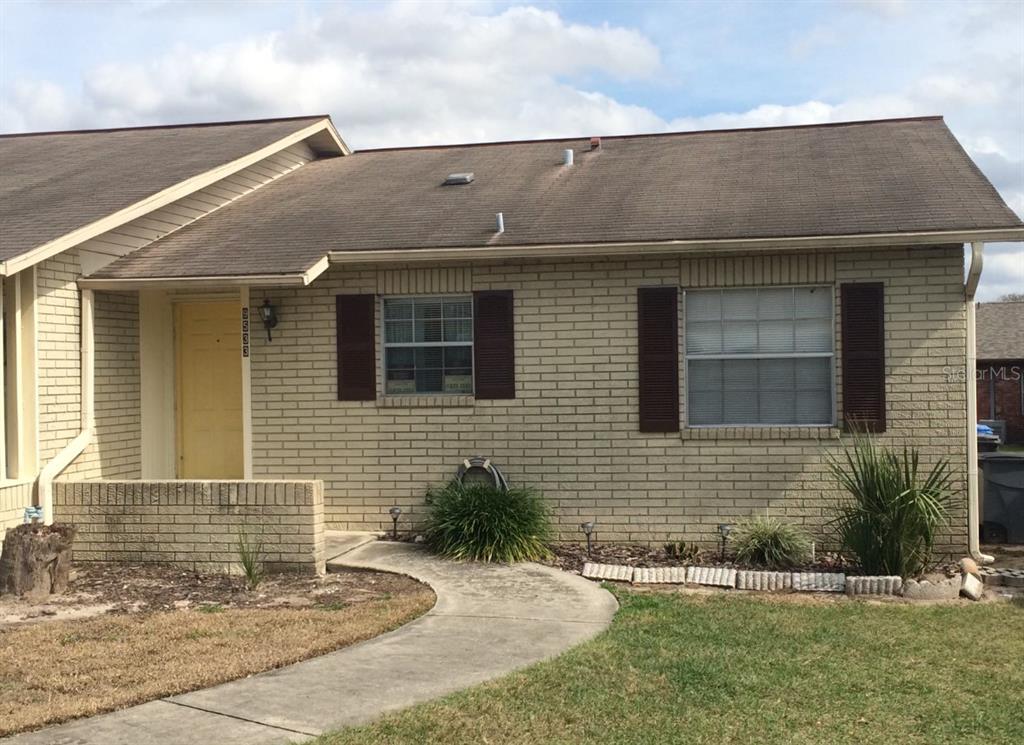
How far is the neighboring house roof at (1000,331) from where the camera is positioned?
3186 cm

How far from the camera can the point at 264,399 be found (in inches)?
436

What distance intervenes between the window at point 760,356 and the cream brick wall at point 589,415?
0.19m

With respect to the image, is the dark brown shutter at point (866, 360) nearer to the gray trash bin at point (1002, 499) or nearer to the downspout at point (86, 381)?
the gray trash bin at point (1002, 499)

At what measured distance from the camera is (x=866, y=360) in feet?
32.5

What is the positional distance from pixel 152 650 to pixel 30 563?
220cm

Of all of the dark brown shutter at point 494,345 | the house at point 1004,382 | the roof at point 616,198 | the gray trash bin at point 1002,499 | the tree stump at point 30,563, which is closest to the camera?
the tree stump at point 30,563

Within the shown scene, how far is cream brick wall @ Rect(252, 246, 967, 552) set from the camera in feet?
32.4

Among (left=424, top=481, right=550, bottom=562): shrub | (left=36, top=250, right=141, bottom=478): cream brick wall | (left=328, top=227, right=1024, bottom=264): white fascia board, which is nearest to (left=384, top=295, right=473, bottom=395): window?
(left=328, top=227, right=1024, bottom=264): white fascia board

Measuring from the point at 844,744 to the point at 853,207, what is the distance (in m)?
6.46

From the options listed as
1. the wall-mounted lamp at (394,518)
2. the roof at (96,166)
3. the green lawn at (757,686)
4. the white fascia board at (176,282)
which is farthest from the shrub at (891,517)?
the roof at (96,166)

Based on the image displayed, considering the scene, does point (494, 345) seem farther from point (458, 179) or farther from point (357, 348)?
point (458, 179)

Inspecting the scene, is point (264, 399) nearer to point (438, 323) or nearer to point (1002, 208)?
point (438, 323)

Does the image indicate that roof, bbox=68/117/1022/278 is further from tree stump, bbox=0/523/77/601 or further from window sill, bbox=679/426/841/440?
tree stump, bbox=0/523/77/601

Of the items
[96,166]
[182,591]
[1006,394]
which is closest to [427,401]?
[182,591]
